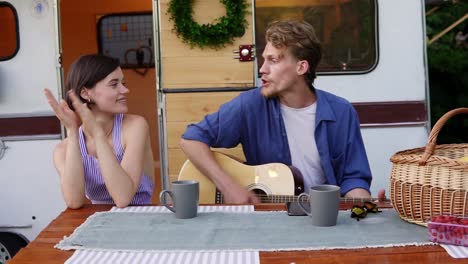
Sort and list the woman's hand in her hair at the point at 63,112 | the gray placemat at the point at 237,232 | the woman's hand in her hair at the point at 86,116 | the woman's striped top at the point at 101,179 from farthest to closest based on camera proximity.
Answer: the woman's striped top at the point at 101,179, the woman's hand in her hair at the point at 86,116, the woman's hand in her hair at the point at 63,112, the gray placemat at the point at 237,232

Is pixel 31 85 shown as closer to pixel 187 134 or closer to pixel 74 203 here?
pixel 187 134

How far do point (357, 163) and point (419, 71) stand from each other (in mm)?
1445

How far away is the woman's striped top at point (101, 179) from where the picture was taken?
8.11ft

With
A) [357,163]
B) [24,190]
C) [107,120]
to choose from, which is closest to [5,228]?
[24,190]

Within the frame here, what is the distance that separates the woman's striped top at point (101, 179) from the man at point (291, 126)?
273 mm

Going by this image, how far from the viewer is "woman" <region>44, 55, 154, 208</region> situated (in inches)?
88.8

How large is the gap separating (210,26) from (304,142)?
1421 mm

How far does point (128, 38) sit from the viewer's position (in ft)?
19.2

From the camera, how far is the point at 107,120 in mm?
2631

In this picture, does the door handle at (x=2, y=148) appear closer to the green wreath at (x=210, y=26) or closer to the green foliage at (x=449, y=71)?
the green wreath at (x=210, y=26)

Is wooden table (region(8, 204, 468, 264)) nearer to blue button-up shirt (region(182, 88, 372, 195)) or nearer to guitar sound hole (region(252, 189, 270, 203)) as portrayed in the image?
guitar sound hole (region(252, 189, 270, 203))

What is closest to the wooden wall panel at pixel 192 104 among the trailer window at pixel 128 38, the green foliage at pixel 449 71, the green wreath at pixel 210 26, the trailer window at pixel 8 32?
the green wreath at pixel 210 26

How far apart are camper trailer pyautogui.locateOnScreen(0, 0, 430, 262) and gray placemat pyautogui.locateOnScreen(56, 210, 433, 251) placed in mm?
1960

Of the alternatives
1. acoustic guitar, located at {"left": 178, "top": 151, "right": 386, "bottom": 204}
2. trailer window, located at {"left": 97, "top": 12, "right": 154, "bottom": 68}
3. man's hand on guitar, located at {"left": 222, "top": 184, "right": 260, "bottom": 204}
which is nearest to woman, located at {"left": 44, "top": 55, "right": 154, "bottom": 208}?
acoustic guitar, located at {"left": 178, "top": 151, "right": 386, "bottom": 204}
